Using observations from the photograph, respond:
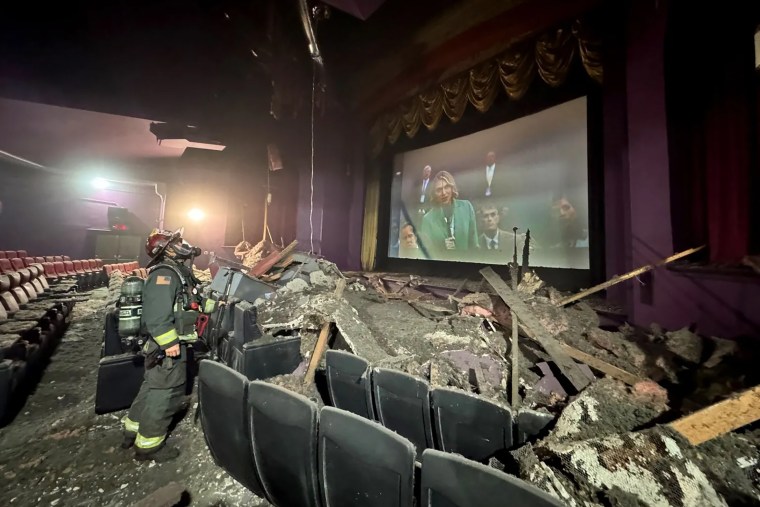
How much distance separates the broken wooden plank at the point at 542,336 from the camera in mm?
2332

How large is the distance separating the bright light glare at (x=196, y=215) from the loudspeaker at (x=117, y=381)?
9085 mm

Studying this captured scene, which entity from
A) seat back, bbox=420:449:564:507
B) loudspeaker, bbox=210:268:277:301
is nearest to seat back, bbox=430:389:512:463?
seat back, bbox=420:449:564:507

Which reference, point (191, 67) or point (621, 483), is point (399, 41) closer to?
point (191, 67)

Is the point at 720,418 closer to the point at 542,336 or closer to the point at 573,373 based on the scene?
the point at 573,373

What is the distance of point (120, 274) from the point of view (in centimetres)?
1007

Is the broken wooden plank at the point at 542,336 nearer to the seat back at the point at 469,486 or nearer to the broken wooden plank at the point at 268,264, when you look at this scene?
the seat back at the point at 469,486

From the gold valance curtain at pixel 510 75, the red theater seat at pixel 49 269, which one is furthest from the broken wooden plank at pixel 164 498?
the red theater seat at pixel 49 269

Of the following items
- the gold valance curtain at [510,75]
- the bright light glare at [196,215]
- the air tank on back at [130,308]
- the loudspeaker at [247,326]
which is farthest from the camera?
the bright light glare at [196,215]

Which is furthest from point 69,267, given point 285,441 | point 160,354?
point 285,441

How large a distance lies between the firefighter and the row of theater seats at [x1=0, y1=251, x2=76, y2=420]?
1093 mm

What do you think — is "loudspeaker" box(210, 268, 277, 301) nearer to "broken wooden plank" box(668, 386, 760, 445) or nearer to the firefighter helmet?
the firefighter helmet

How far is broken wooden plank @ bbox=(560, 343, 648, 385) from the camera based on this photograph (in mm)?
2205

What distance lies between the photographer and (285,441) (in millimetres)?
1315

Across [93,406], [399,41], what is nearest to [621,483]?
[93,406]
